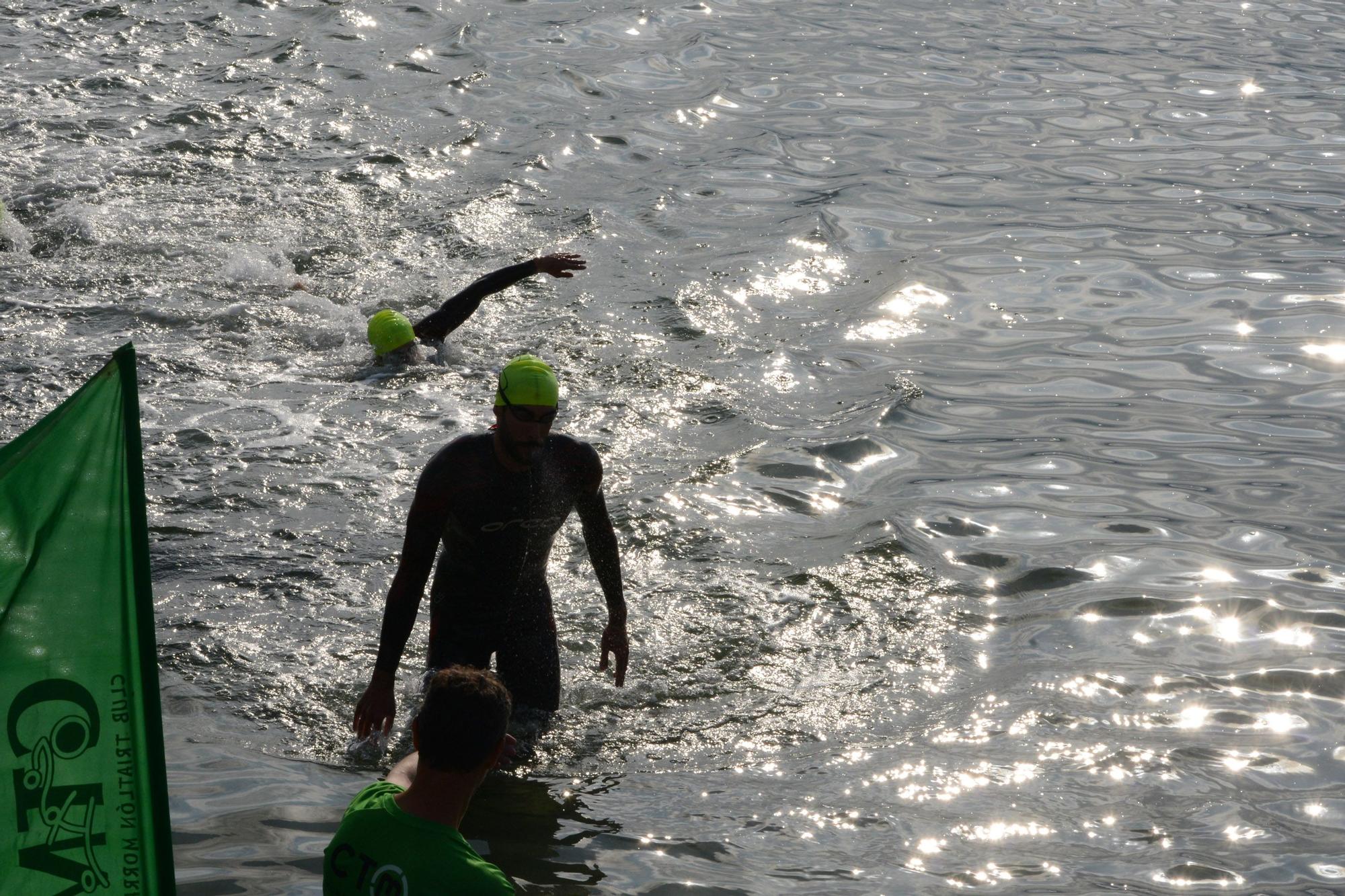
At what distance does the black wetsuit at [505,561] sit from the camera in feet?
20.7

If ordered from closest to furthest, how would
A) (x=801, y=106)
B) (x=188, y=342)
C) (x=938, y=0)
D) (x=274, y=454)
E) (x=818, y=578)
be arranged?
(x=818, y=578)
(x=274, y=454)
(x=188, y=342)
(x=801, y=106)
(x=938, y=0)

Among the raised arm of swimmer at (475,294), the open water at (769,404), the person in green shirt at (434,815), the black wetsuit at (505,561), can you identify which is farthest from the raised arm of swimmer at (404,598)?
the raised arm of swimmer at (475,294)

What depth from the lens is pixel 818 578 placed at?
28.7 ft

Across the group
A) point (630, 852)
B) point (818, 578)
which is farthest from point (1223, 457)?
point (630, 852)

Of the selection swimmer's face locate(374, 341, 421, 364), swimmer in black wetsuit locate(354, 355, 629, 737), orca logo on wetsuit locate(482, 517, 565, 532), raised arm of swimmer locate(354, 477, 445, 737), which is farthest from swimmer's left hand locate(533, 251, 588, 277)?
swimmer's face locate(374, 341, 421, 364)

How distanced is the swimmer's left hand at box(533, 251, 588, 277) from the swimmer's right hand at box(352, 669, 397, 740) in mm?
3429

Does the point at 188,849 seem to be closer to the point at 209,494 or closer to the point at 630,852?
the point at 630,852

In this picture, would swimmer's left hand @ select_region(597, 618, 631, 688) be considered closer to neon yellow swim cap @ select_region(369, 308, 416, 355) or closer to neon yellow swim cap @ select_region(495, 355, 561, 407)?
neon yellow swim cap @ select_region(495, 355, 561, 407)

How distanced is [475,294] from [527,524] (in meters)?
4.41

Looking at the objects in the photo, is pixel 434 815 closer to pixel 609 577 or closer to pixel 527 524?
pixel 527 524

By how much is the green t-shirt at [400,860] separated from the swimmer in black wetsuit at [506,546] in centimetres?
201

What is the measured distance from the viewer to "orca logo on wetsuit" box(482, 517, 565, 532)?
254 inches

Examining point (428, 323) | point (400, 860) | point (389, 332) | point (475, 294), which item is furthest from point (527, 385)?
point (389, 332)

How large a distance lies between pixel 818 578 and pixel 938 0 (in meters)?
18.4
